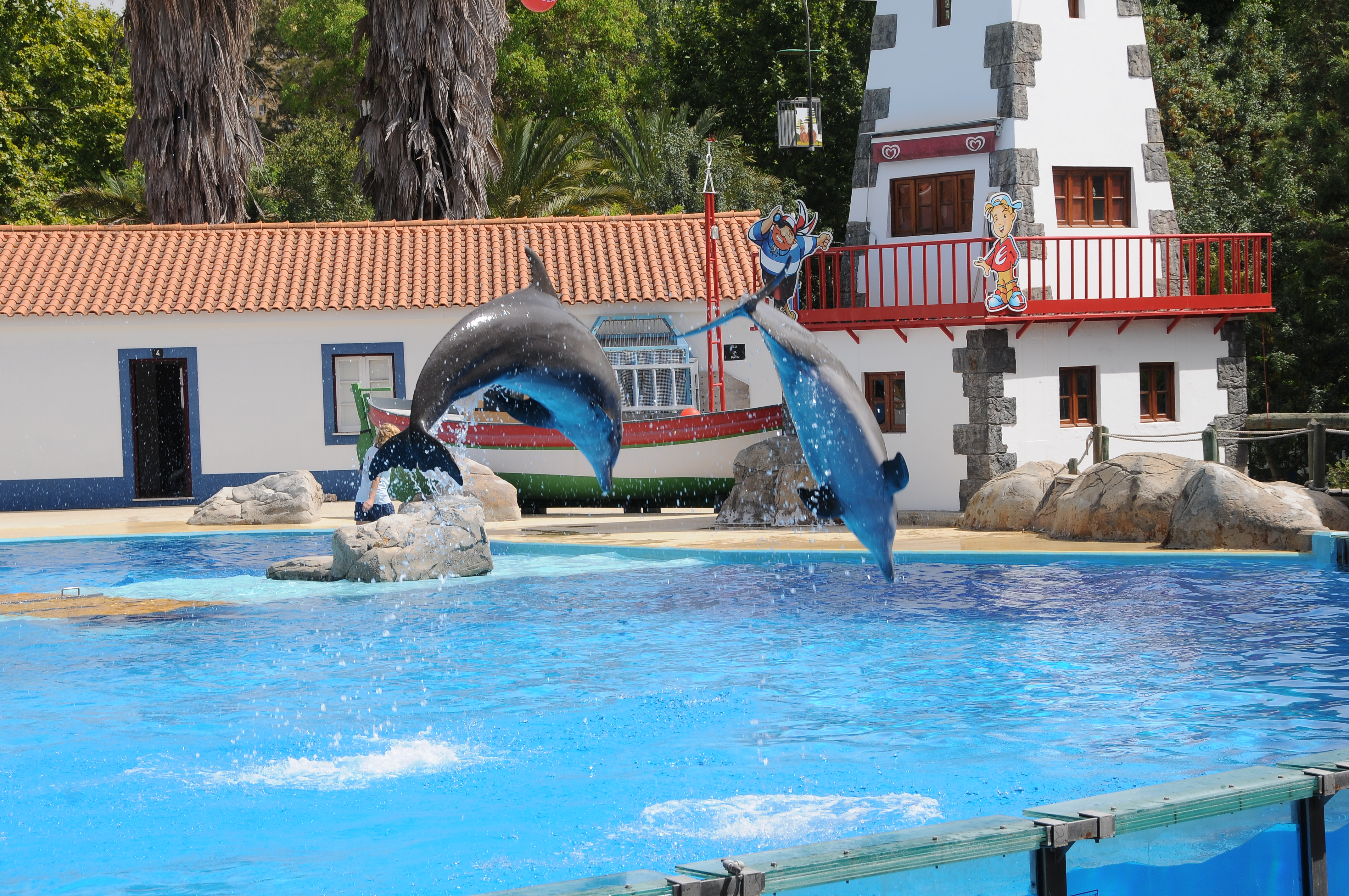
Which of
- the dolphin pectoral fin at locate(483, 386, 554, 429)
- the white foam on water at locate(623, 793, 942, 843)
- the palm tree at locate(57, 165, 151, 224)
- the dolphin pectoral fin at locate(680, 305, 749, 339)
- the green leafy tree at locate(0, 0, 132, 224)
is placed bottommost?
the white foam on water at locate(623, 793, 942, 843)

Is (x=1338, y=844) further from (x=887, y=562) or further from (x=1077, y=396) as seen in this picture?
(x=1077, y=396)

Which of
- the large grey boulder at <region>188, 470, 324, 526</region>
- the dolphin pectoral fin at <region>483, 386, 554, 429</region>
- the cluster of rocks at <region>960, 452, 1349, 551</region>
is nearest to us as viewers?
the dolphin pectoral fin at <region>483, 386, 554, 429</region>

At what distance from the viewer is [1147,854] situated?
170 inches

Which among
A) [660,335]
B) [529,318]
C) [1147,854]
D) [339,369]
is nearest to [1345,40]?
[660,335]

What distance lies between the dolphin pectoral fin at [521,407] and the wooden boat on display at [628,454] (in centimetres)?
1010

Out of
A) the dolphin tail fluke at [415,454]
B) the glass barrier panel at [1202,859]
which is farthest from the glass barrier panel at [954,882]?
the dolphin tail fluke at [415,454]

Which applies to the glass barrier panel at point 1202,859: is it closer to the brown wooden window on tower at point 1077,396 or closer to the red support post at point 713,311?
the brown wooden window on tower at point 1077,396

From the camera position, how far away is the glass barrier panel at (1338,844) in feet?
14.9

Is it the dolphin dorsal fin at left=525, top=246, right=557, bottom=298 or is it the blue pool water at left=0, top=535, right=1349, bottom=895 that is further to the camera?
the dolphin dorsal fin at left=525, top=246, right=557, bottom=298

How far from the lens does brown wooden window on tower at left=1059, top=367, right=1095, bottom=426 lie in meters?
17.4

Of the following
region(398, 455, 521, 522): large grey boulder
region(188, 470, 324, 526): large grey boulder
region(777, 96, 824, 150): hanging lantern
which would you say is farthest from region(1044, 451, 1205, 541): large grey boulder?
region(188, 470, 324, 526): large grey boulder

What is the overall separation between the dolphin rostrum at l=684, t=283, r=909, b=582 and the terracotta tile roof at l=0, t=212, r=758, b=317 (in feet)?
49.0

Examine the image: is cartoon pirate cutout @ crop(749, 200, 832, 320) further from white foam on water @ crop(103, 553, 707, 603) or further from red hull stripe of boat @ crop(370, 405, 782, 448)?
white foam on water @ crop(103, 553, 707, 603)

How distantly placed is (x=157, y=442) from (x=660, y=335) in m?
9.62
